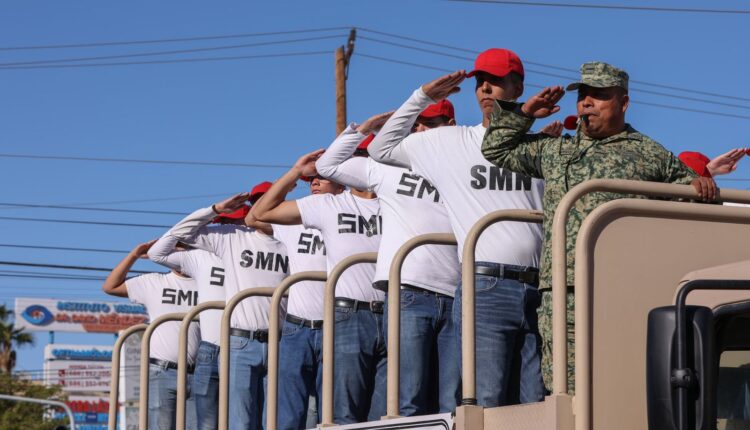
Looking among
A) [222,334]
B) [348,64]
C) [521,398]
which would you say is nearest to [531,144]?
[521,398]

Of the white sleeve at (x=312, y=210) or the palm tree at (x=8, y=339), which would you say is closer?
the white sleeve at (x=312, y=210)

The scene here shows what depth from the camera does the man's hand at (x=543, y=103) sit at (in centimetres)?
536

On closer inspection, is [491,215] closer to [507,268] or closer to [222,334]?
[507,268]

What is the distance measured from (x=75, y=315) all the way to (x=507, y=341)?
88457 millimetres

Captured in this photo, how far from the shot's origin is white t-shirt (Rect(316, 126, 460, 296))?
631 centimetres

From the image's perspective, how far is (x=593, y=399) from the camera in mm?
4000

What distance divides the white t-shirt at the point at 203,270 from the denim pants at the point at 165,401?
1.90ft

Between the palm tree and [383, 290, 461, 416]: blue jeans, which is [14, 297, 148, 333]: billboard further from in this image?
[383, 290, 461, 416]: blue jeans

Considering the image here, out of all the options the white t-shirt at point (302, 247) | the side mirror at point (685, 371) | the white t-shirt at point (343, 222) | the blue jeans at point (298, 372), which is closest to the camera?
the side mirror at point (685, 371)

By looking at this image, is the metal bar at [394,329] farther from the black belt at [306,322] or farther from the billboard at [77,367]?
the billboard at [77,367]

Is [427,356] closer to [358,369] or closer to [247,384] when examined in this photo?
[358,369]

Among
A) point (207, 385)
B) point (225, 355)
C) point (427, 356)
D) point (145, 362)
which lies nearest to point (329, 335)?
point (427, 356)

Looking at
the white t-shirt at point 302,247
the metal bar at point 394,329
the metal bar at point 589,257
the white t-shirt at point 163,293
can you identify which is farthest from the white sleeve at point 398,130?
the white t-shirt at point 163,293

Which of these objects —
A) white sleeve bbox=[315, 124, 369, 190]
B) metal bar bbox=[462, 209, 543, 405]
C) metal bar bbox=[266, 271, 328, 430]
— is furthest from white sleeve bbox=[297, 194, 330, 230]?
metal bar bbox=[462, 209, 543, 405]
